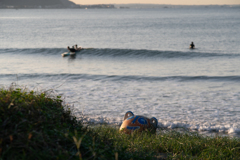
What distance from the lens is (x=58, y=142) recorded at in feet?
12.1

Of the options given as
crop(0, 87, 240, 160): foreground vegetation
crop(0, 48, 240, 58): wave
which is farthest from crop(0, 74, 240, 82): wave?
crop(0, 48, 240, 58): wave

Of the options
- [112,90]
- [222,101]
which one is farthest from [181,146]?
[112,90]

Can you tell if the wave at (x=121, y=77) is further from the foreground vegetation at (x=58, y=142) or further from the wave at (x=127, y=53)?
the wave at (x=127, y=53)

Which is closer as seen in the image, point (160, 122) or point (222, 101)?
point (160, 122)

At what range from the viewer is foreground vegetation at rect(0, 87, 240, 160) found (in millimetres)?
3318

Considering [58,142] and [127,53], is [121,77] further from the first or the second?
[127,53]

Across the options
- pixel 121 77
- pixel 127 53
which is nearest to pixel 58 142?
pixel 121 77

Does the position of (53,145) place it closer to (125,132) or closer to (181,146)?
(181,146)

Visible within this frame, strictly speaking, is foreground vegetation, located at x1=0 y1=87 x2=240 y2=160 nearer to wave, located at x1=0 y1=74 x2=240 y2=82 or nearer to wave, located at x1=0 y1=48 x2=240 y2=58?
wave, located at x1=0 y1=74 x2=240 y2=82

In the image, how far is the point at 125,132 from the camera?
671 centimetres

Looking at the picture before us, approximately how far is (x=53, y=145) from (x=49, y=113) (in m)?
0.88

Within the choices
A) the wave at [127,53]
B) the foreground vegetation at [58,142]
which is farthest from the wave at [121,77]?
the wave at [127,53]

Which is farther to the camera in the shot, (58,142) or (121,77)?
(121,77)

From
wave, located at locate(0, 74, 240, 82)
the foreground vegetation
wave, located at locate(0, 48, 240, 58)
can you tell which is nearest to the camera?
the foreground vegetation
